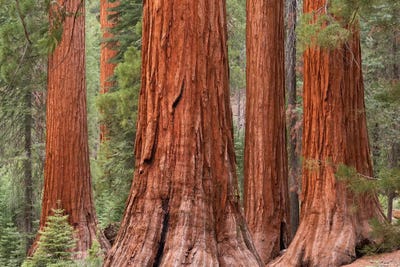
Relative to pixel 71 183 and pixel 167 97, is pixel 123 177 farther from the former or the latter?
pixel 167 97

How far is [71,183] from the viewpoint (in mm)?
10984

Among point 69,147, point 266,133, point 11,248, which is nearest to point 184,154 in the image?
point 266,133

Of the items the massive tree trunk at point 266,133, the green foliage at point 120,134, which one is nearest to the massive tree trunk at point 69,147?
the green foliage at point 120,134

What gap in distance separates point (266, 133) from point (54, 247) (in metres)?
4.29

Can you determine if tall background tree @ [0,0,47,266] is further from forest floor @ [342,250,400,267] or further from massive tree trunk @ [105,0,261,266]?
massive tree trunk @ [105,0,261,266]

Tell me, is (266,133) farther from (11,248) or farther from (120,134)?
(11,248)

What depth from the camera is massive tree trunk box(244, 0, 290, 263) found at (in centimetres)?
1052

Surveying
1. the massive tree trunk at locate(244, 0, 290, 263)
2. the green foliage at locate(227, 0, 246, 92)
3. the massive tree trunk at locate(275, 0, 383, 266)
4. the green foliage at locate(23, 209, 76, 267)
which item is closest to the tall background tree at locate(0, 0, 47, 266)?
the green foliage at locate(23, 209, 76, 267)

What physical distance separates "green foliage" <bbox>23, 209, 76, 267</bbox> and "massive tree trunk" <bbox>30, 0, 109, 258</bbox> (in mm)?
1153

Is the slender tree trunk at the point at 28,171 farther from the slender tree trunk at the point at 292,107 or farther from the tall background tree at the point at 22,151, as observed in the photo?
the slender tree trunk at the point at 292,107

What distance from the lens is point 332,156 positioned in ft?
28.3

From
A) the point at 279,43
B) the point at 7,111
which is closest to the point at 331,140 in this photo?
the point at 279,43

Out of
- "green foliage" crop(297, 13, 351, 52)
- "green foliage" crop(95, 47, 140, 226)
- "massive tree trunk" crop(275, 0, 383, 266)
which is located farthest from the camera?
"green foliage" crop(95, 47, 140, 226)

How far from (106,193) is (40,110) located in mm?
3124
